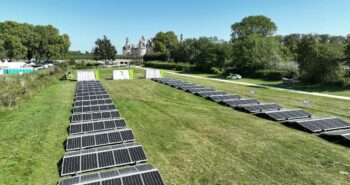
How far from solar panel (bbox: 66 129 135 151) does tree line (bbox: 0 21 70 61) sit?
77321 millimetres

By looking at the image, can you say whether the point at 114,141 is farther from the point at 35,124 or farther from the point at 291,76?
the point at 291,76

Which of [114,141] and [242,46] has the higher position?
[242,46]

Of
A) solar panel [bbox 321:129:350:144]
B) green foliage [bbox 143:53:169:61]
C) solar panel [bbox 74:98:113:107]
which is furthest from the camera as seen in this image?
green foliage [bbox 143:53:169:61]

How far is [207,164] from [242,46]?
43.9 metres

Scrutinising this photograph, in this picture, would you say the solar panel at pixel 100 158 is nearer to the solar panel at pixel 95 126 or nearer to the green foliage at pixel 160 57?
the solar panel at pixel 95 126

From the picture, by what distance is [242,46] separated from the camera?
163 ft

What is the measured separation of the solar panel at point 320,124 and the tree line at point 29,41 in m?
81.8

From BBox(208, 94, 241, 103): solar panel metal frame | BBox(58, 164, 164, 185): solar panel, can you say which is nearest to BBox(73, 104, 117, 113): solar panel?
BBox(208, 94, 241, 103): solar panel metal frame

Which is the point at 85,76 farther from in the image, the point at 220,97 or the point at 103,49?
the point at 103,49

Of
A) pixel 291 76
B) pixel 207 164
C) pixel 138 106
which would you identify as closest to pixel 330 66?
pixel 291 76

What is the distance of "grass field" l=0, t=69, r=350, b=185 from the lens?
8.08 metres

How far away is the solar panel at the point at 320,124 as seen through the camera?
41.3 feet

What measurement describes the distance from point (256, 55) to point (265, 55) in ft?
5.49

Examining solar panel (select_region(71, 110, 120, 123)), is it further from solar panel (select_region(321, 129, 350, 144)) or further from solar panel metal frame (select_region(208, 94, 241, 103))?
solar panel (select_region(321, 129, 350, 144))
